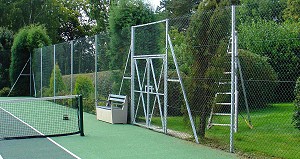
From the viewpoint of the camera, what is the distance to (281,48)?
297 inches

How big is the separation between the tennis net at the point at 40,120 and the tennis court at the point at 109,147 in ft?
2.11

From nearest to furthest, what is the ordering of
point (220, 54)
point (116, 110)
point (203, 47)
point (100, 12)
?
point (220, 54) → point (203, 47) → point (116, 110) → point (100, 12)

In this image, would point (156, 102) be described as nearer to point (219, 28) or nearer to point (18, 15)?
point (219, 28)

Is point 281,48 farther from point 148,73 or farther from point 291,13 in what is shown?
point 291,13

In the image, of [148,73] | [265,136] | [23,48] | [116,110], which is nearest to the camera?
[265,136]

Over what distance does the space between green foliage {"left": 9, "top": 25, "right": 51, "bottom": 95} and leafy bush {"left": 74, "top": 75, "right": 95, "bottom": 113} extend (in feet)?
27.4

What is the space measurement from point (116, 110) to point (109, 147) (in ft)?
12.8

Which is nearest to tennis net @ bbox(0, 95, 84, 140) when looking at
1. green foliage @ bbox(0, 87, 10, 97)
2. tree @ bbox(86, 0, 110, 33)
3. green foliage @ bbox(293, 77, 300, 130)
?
green foliage @ bbox(293, 77, 300, 130)

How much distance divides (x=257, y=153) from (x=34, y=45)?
19.7 meters

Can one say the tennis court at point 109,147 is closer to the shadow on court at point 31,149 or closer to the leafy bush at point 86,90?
the shadow on court at point 31,149

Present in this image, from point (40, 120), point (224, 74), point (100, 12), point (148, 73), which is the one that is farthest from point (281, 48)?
point (100, 12)

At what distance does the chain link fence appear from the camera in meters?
8.12

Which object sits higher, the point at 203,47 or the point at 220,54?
the point at 203,47

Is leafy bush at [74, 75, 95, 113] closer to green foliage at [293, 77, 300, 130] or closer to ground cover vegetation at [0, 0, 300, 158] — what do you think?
ground cover vegetation at [0, 0, 300, 158]
